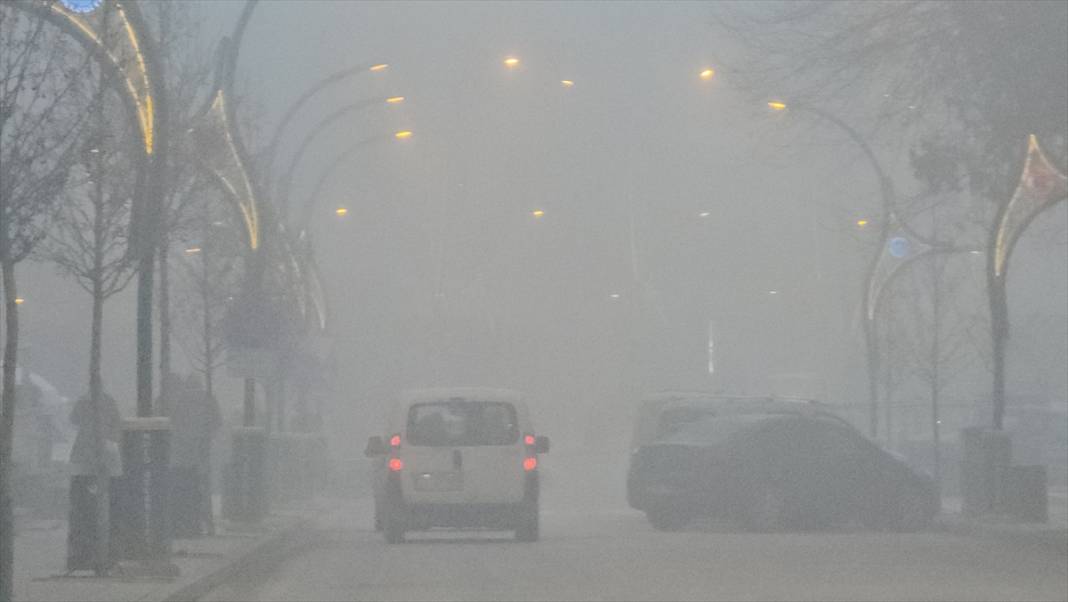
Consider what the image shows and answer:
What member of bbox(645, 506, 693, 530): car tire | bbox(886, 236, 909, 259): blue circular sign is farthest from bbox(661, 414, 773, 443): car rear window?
bbox(886, 236, 909, 259): blue circular sign

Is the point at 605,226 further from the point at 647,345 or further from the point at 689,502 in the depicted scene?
the point at 689,502

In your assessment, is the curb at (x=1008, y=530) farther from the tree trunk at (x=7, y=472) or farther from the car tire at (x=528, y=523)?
the tree trunk at (x=7, y=472)

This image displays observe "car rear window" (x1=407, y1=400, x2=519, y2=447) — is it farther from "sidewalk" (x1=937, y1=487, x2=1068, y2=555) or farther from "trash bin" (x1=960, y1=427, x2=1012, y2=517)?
"trash bin" (x1=960, y1=427, x2=1012, y2=517)

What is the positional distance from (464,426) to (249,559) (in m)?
4.28

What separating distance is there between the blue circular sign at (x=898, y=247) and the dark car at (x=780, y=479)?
8.49m

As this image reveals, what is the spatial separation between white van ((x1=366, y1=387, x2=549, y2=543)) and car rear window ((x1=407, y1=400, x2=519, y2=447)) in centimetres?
1

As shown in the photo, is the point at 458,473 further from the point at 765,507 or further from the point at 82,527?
the point at 82,527

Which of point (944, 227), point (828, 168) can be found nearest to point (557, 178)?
point (828, 168)

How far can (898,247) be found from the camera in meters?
34.0

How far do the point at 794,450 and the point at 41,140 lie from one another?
15.3m

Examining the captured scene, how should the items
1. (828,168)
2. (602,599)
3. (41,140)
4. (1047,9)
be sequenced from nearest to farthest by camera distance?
1. (41,140)
2. (602,599)
3. (1047,9)
4. (828,168)

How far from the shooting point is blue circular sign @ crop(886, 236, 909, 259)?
111 feet

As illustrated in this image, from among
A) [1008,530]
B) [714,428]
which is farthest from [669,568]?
[714,428]

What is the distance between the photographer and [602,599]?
14.0 metres
